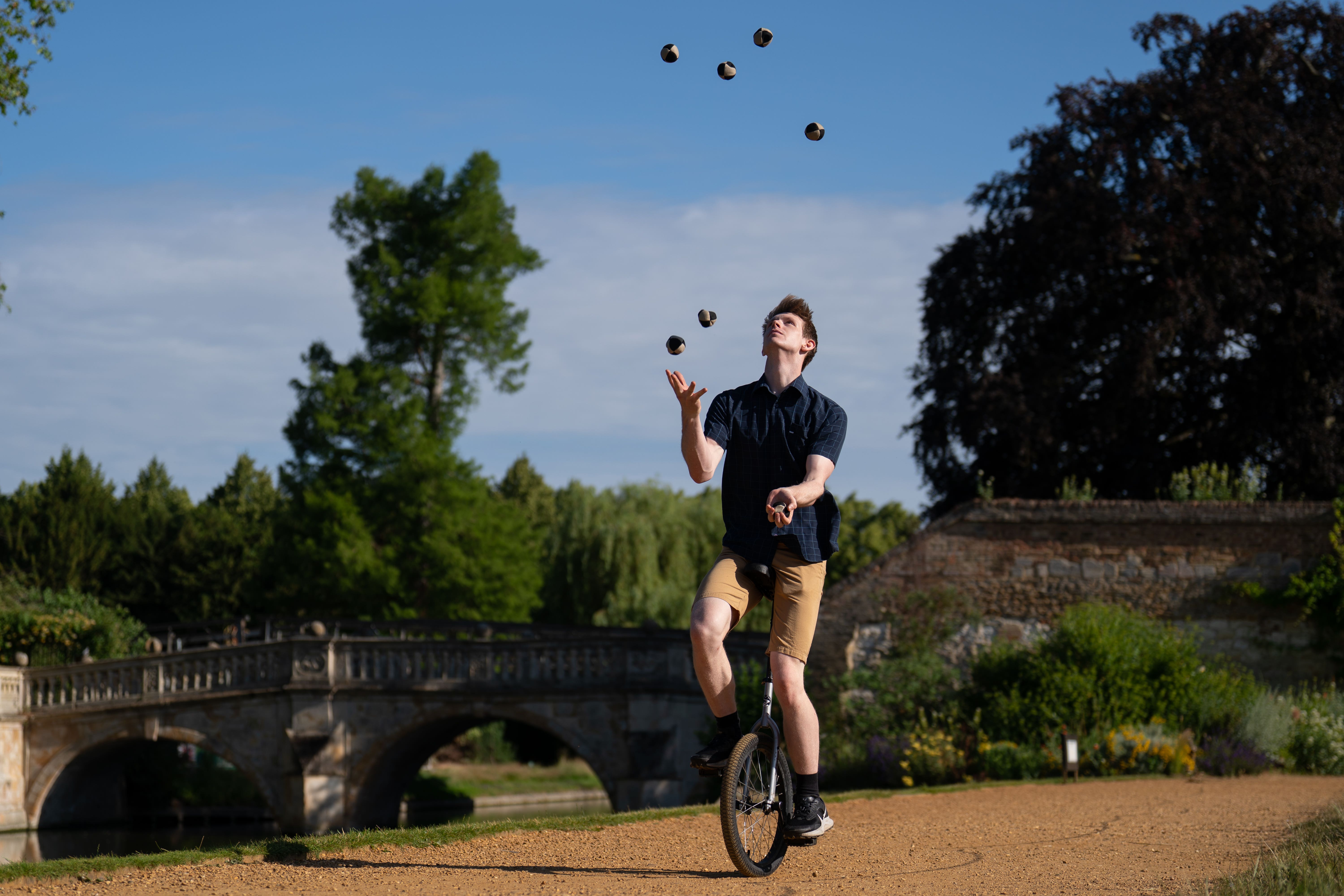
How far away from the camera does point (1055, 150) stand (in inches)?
925

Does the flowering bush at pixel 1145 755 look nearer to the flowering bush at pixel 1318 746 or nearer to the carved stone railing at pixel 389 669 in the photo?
the flowering bush at pixel 1318 746

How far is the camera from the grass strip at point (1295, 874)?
4625 millimetres

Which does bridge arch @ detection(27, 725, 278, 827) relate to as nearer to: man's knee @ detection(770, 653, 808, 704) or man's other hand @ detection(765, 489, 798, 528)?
man's knee @ detection(770, 653, 808, 704)

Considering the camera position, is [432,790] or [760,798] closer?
[760,798]

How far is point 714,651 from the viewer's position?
16.8 ft

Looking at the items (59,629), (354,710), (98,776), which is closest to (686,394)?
(354,710)

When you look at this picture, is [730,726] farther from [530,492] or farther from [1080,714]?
[530,492]

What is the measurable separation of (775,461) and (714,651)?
855 millimetres

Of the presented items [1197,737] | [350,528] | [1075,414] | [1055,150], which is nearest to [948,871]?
[1197,737]

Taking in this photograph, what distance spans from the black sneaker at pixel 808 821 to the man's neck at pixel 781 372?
5.83ft

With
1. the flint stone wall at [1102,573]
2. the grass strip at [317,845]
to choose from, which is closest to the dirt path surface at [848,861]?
the grass strip at [317,845]

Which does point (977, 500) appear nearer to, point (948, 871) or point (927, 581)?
→ point (927, 581)

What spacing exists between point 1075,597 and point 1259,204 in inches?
432

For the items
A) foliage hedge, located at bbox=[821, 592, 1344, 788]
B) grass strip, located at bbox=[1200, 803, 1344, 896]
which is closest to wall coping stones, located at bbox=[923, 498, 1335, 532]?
foliage hedge, located at bbox=[821, 592, 1344, 788]
